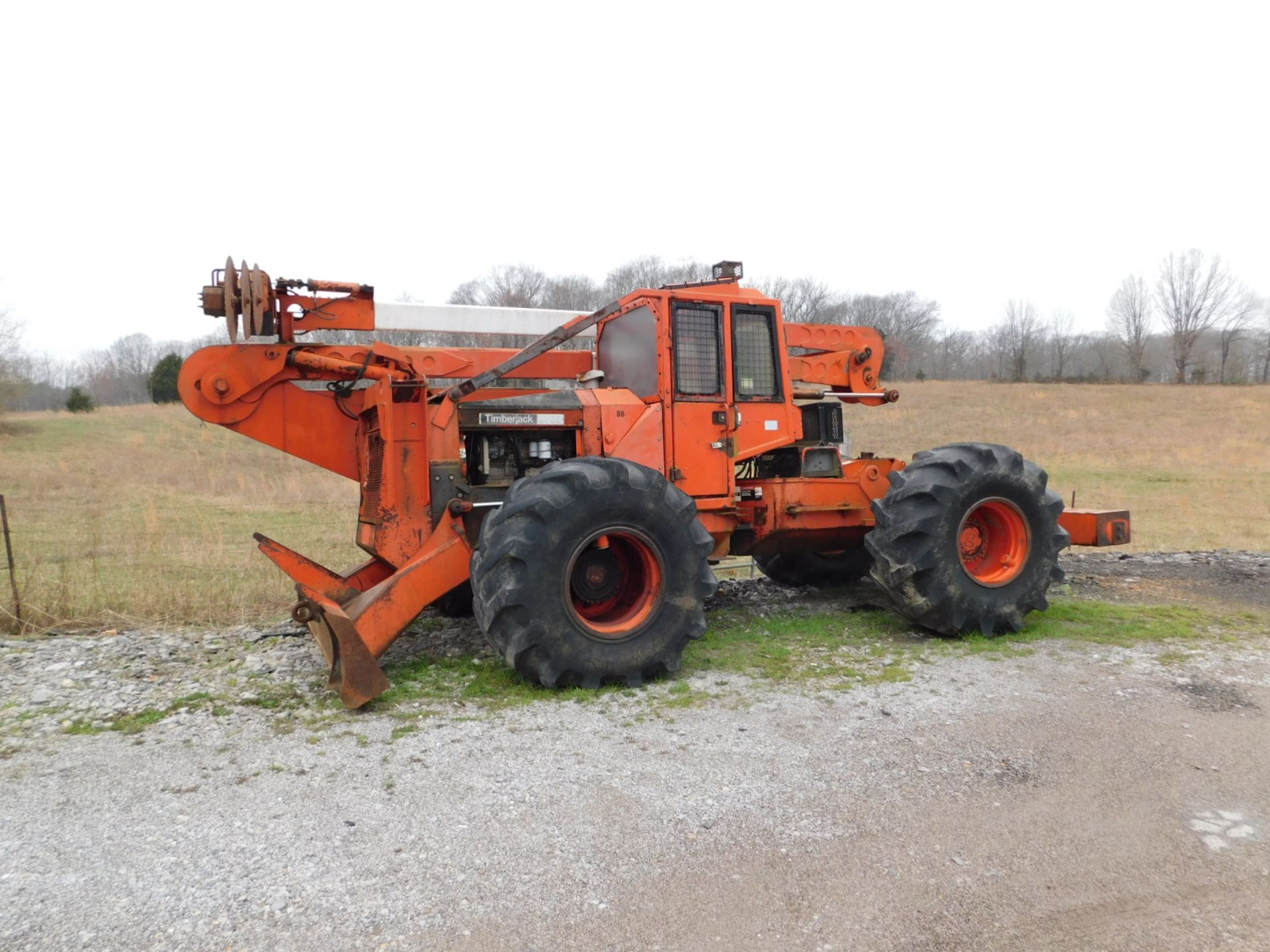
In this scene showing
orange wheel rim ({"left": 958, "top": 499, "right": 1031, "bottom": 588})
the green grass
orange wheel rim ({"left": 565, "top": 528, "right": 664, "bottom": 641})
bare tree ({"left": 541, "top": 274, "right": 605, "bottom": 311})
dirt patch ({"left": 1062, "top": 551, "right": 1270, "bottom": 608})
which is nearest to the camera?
the green grass

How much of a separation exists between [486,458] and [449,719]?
2221mm

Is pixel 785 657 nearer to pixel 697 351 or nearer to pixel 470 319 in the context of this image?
pixel 697 351

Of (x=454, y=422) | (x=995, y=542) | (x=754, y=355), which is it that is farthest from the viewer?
(x=995, y=542)

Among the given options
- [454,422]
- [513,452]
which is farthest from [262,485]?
[454,422]

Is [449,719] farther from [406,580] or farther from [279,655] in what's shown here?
[279,655]

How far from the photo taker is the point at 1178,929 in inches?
116

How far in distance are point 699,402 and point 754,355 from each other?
0.70m

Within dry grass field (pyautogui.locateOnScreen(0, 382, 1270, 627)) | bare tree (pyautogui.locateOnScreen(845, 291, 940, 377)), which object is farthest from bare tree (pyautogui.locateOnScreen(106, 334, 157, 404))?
bare tree (pyautogui.locateOnScreen(845, 291, 940, 377))

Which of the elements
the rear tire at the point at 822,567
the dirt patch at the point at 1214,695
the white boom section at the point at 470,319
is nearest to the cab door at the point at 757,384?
the white boom section at the point at 470,319

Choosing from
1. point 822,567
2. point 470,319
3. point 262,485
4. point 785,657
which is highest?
point 470,319

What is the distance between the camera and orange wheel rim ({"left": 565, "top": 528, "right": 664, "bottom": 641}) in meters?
5.55

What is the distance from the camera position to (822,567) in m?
8.73

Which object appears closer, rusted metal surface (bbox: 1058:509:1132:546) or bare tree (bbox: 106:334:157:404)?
rusted metal surface (bbox: 1058:509:1132:546)

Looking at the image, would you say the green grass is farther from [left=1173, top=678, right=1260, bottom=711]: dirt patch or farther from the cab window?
the cab window
